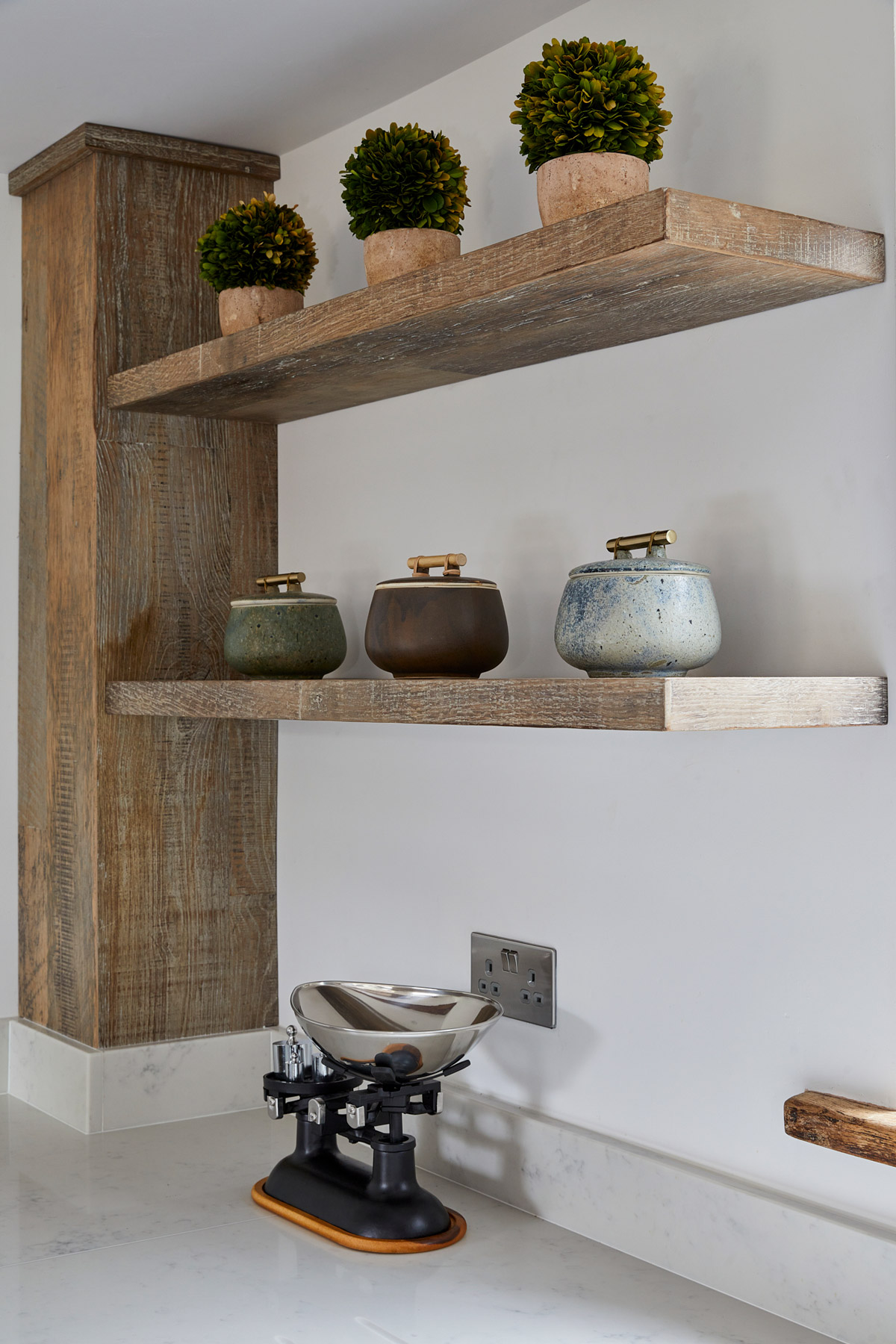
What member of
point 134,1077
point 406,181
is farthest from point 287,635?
point 134,1077

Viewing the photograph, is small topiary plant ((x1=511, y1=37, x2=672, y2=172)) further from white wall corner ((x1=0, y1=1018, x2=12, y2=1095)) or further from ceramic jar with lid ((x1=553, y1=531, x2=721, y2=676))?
white wall corner ((x1=0, y1=1018, x2=12, y2=1095))

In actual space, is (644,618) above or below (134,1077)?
above

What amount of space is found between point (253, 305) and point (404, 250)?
1.03 feet

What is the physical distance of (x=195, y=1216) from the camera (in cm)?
149

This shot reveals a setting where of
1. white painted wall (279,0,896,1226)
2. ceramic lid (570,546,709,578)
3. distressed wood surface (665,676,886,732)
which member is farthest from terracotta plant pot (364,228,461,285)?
distressed wood surface (665,676,886,732)

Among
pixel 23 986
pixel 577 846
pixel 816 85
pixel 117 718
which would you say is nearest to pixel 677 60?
pixel 816 85

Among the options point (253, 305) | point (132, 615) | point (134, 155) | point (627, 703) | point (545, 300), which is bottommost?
point (627, 703)

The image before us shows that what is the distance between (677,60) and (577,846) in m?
0.82

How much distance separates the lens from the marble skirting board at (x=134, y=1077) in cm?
181

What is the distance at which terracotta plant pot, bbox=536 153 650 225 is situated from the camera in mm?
1150

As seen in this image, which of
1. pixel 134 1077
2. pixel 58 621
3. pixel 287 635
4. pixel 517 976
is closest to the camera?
pixel 517 976

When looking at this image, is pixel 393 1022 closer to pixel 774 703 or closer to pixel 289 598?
pixel 289 598

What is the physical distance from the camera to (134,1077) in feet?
6.02

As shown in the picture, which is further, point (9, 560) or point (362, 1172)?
point (9, 560)
